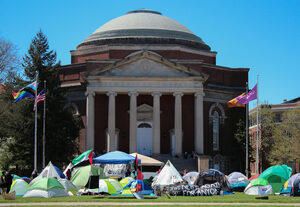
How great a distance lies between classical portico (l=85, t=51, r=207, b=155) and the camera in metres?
53.2

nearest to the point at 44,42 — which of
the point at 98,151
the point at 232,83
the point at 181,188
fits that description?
the point at 98,151

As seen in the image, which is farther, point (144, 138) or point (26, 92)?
point (144, 138)

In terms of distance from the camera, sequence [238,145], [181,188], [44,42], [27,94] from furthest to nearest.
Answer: [238,145]
[44,42]
[27,94]
[181,188]

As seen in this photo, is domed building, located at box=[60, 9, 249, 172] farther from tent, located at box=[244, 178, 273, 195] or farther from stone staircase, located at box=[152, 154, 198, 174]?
tent, located at box=[244, 178, 273, 195]

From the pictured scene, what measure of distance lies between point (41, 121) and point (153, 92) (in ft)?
39.6

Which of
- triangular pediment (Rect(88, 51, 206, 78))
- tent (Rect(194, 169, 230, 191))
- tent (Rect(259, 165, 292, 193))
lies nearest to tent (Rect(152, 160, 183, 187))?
→ tent (Rect(194, 169, 230, 191))

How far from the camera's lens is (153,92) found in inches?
2110

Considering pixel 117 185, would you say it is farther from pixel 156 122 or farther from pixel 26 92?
pixel 156 122

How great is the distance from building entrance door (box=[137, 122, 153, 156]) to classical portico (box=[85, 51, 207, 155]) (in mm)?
2657

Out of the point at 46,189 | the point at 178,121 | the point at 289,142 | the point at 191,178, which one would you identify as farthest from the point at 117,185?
the point at 289,142

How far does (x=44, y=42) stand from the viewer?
52219 mm

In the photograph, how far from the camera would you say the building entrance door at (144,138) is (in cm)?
5638

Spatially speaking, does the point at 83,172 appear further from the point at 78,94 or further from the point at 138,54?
the point at 78,94

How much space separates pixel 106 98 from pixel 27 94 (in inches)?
599
